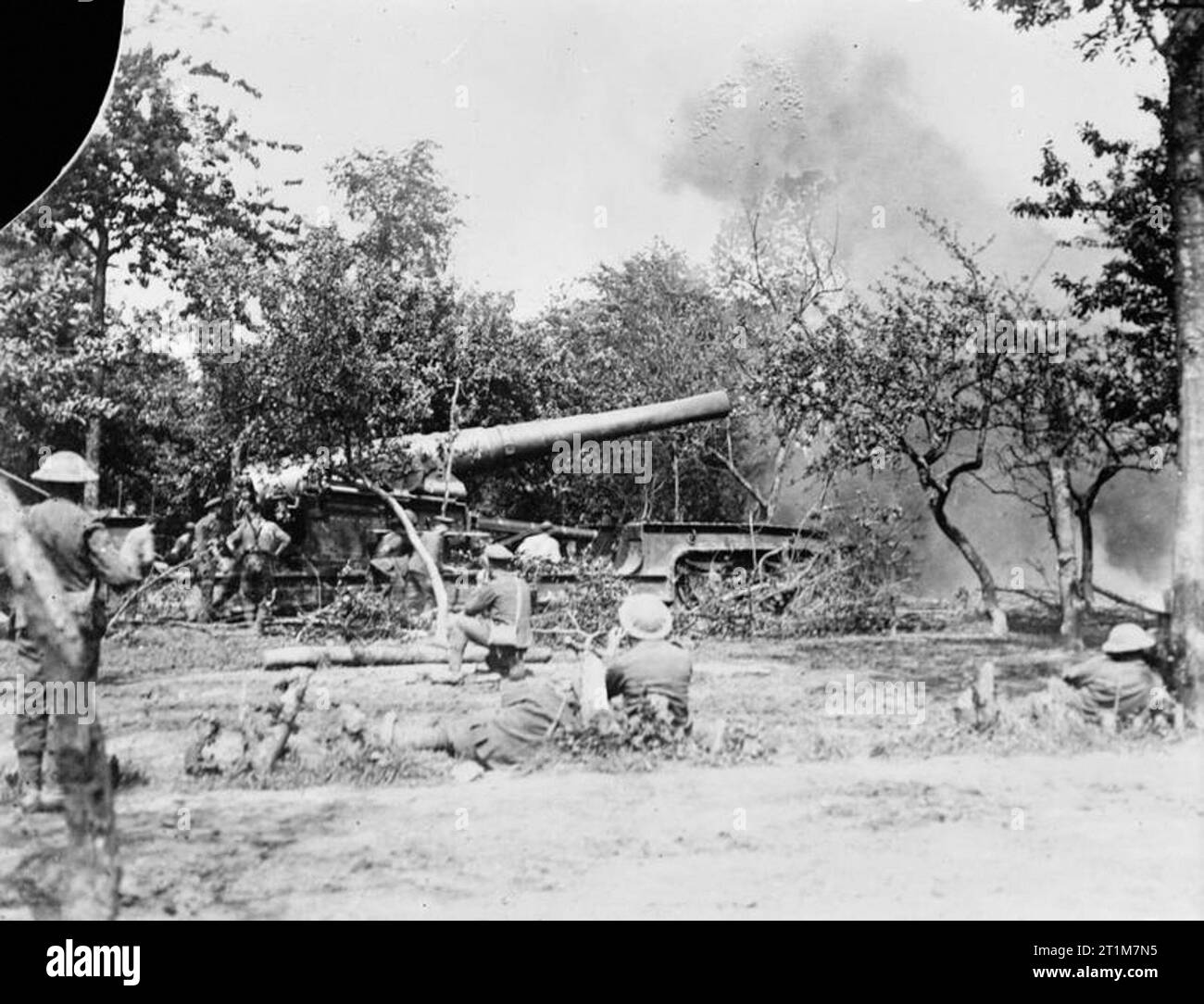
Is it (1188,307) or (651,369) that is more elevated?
(651,369)

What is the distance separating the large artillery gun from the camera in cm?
1307

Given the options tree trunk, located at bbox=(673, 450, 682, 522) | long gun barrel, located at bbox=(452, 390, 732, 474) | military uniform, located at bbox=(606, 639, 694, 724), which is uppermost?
long gun barrel, located at bbox=(452, 390, 732, 474)

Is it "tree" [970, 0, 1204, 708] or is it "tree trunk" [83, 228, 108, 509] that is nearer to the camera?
"tree" [970, 0, 1204, 708]

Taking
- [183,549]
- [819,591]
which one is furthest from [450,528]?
[819,591]

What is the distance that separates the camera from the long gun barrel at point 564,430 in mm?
15453

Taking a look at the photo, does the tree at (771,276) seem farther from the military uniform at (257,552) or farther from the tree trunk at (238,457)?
the tree trunk at (238,457)

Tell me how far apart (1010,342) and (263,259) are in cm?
928

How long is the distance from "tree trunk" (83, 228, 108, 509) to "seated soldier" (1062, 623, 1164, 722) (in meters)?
11.0

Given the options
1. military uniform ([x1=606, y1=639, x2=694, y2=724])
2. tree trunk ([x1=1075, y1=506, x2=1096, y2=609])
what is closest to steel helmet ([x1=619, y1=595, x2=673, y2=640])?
military uniform ([x1=606, y1=639, x2=694, y2=724])

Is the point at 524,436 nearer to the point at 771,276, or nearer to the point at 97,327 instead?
the point at 97,327

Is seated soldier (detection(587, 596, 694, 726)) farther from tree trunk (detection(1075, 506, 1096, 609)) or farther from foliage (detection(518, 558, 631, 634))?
tree trunk (detection(1075, 506, 1096, 609))

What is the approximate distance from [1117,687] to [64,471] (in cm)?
668

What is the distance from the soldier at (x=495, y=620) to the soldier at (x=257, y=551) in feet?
12.6

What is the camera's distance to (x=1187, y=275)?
7.86 m
